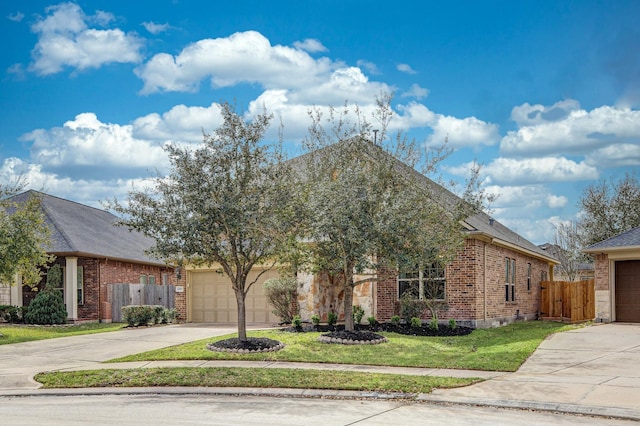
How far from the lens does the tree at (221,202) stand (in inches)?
638

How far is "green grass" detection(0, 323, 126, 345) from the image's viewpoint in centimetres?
2185

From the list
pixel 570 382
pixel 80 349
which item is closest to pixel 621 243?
pixel 570 382

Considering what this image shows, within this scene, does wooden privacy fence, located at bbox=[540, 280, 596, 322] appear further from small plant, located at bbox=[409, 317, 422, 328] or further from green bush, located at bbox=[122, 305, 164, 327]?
green bush, located at bbox=[122, 305, 164, 327]

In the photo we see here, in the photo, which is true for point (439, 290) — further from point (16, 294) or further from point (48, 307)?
point (16, 294)

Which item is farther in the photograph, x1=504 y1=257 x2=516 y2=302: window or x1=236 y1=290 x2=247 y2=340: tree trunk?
x1=504 y1=257 x2=516 y2=302: window

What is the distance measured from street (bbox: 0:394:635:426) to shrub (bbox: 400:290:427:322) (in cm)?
1151

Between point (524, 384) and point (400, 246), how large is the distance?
22.5ft

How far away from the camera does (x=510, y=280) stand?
26.8 meters

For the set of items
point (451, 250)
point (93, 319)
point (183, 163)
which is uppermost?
point (183, 163)

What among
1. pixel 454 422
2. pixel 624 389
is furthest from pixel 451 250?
pixel 454 422

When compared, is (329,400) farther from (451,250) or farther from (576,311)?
(576,311)

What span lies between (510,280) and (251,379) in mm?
16631

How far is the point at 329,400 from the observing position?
11.1 metres

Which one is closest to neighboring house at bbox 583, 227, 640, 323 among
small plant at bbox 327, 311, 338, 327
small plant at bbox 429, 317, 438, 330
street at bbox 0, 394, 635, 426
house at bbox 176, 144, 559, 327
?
house at bbox 176, 144, 559, 327
